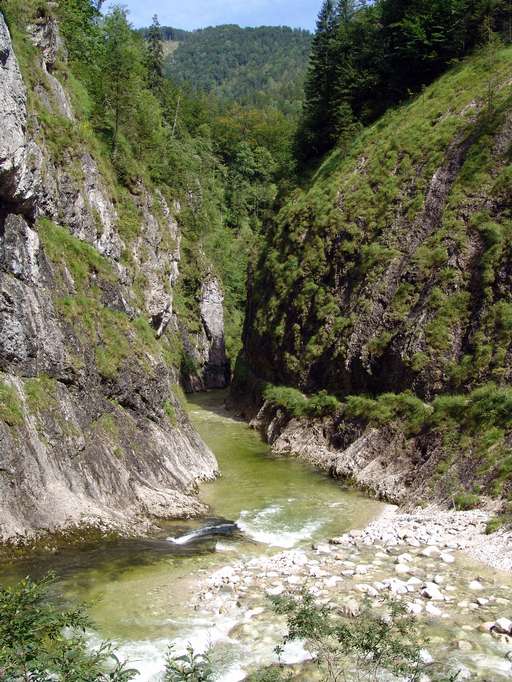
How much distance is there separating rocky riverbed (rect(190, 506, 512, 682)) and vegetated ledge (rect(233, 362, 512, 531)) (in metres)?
2.06

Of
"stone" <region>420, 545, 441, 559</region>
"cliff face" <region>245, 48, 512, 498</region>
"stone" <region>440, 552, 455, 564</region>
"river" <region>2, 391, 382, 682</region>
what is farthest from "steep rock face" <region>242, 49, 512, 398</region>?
"stone" <region>440, 552, 455, 564</region>

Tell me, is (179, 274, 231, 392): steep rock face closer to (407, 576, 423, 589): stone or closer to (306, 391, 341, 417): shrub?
(306, 391, 341, 417): shrub

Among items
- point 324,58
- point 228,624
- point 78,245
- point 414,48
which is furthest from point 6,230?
point 324,58

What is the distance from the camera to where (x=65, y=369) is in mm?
19078

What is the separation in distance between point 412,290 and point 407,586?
19159mm

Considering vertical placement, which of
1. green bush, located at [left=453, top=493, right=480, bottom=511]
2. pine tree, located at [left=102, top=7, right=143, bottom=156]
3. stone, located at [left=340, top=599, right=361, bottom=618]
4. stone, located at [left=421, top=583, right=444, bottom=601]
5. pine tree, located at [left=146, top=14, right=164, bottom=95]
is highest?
pine tree, located at [left=146, top=14, right=164, bottom=95]

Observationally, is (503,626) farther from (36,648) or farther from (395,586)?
(36,648)

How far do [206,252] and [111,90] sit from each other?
26224 mm

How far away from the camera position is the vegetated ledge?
19.8 m

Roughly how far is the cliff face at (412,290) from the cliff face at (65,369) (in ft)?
30.0

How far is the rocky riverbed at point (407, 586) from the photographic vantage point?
10555 mm

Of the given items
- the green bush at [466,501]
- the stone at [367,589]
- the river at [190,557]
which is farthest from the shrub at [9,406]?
the green bush at [466,501]

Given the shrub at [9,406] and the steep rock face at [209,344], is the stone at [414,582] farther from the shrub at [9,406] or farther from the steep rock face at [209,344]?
the steep rock face at [209,344]

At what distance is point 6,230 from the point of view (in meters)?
18.0
